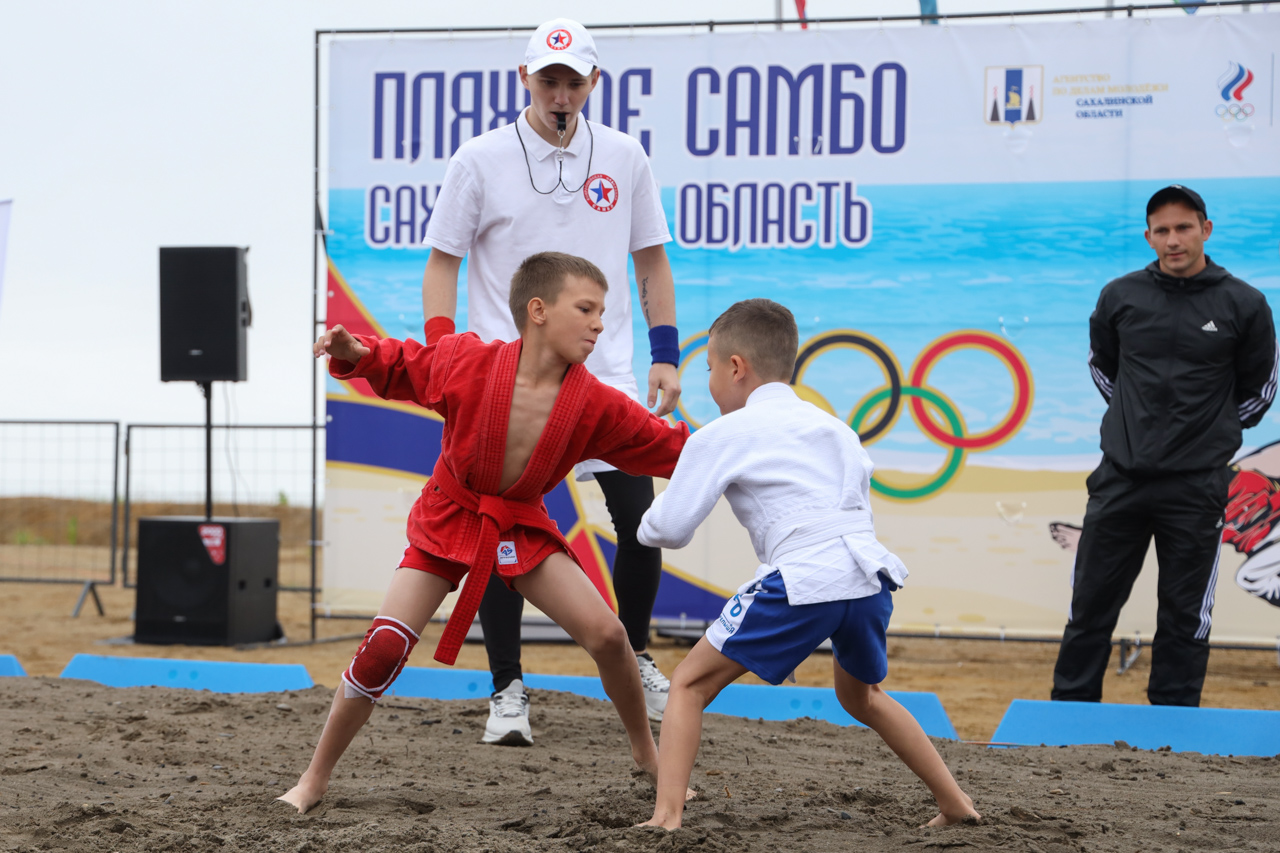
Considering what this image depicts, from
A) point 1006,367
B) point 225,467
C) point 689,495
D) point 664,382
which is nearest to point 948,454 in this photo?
point 1006,367

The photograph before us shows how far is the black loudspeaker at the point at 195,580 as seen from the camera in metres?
6.66

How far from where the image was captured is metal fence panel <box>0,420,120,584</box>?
9602mm

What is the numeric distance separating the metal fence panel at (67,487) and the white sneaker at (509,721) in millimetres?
6287

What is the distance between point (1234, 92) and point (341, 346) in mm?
5411

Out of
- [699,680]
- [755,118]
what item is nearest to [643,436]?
[699,680]

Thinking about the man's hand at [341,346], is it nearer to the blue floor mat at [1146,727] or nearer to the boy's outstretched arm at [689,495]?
the boy's outstretched arm at [689,495]

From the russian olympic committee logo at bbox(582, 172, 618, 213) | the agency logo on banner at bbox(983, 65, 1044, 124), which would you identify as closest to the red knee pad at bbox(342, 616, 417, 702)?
the russian olympic committee logo at bbox(582, 172, 618, 213)

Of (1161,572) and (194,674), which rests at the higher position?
(1161,572)

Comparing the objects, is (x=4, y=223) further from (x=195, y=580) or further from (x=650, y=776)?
(x=650, y=776)

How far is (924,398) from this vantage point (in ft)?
20.7

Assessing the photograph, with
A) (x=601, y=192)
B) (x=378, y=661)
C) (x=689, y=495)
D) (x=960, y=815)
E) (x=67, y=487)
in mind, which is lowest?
(x=67, y=487)

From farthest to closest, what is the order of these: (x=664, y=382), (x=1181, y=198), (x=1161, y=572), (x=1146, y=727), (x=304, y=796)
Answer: (x=1161, y=572) < (x=1181, y=198) < (x=1146, y=727) < (x=664, y=382) < (x=304, y=796)

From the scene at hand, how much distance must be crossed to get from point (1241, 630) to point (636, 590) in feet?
13.5

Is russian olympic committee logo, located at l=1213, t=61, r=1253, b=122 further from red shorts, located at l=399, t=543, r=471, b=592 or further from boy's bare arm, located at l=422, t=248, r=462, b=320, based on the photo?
red shorts, located at l=399, t=543, r=471, b=592
